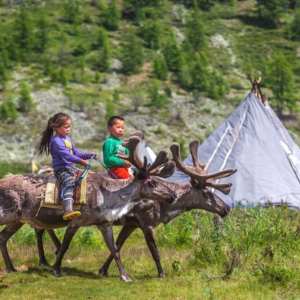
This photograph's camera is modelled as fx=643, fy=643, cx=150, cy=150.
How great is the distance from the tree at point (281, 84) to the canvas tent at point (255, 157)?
51963 millimetres

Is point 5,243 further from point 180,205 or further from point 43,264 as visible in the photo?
point 180,205

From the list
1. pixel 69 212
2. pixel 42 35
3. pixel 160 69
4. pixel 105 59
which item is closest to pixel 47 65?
pixel 105 59

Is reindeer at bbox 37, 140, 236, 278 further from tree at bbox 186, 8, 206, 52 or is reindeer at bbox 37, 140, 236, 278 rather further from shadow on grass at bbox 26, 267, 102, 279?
tree at bbox 186, 8, 206, 52

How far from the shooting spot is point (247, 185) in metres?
16.5

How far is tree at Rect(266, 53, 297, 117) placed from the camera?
70250 millimetres

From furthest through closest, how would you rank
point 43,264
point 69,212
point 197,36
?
1. point 197,36
2. point 43,264
3. point 69,212

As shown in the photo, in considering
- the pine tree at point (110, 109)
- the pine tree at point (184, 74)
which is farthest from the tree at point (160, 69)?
the pine tree at point (110, 109)

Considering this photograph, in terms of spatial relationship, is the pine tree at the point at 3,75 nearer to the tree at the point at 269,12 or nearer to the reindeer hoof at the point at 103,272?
the tree at the point at 269,12

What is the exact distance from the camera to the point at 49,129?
29.9 feet

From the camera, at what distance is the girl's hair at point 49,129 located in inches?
350

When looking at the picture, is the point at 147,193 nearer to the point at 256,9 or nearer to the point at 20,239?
the point at 20,239

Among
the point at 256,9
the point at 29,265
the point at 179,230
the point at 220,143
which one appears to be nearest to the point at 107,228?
the point at 29,265

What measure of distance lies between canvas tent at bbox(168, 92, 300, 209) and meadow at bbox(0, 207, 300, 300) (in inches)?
136

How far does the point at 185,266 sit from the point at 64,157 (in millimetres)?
2539
